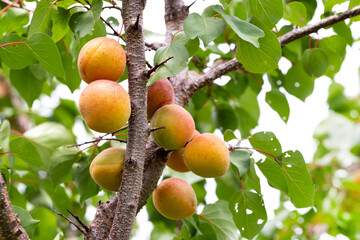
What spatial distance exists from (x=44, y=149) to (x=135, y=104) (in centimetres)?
72

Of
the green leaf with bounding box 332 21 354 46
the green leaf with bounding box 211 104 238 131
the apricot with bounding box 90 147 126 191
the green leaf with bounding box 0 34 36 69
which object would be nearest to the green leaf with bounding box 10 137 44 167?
the green leaf with bounding box 0 34 36 69

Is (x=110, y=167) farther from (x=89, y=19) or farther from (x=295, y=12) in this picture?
(x=295, y=12)

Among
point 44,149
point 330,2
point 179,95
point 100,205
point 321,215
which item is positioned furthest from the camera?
point 321,215

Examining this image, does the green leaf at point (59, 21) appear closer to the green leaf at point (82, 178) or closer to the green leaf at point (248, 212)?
the green leaf at point (82, 178)

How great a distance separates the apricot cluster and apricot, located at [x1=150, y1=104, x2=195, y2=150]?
109 mm

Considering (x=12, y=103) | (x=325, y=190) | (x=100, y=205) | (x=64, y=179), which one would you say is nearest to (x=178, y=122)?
(x=100, y=205)

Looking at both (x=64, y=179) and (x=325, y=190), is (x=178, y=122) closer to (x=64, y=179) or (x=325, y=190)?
(x=64, y=179)

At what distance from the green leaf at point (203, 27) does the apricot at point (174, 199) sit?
337 millimetres

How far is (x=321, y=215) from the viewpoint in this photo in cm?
220

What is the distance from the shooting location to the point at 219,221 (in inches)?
48.4

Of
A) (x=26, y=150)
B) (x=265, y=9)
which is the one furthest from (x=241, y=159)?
(x=26, y=150)

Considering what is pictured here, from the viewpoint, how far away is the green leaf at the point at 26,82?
1.30m

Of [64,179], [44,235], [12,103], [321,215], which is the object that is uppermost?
[64,179]

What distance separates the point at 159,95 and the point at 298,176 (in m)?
0.43
